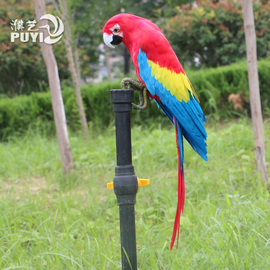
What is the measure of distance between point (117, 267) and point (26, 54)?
18.1ft

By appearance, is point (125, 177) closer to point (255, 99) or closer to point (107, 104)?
point (255, 99)

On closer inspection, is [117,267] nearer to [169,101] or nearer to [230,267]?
[230,267]

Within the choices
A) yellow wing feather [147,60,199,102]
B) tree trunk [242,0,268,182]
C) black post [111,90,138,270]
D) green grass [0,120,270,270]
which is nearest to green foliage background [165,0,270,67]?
green grass [0,120,270,270]

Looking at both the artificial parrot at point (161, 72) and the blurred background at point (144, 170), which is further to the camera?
the blurred background at point (144, 170)

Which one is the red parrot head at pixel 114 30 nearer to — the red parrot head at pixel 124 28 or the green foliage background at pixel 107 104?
the red parrot head at pixel 124 28

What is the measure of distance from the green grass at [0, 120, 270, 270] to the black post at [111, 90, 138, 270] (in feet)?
0.70

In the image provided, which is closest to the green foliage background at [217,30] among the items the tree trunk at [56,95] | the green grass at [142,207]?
the green grass at [142,207]

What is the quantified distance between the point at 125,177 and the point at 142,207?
1.30 m

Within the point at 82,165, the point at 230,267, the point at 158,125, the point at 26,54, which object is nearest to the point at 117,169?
the point at 230,267

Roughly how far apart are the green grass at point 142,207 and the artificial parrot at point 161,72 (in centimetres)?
53

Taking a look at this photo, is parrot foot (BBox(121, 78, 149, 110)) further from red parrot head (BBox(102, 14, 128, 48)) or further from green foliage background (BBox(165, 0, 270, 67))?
green foliage background (BBox(165, 0, 270, 67))

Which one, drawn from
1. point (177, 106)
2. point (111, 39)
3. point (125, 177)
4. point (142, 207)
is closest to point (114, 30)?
point (111, 39)

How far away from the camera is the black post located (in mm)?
A: 1390

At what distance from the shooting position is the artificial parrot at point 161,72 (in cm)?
136
